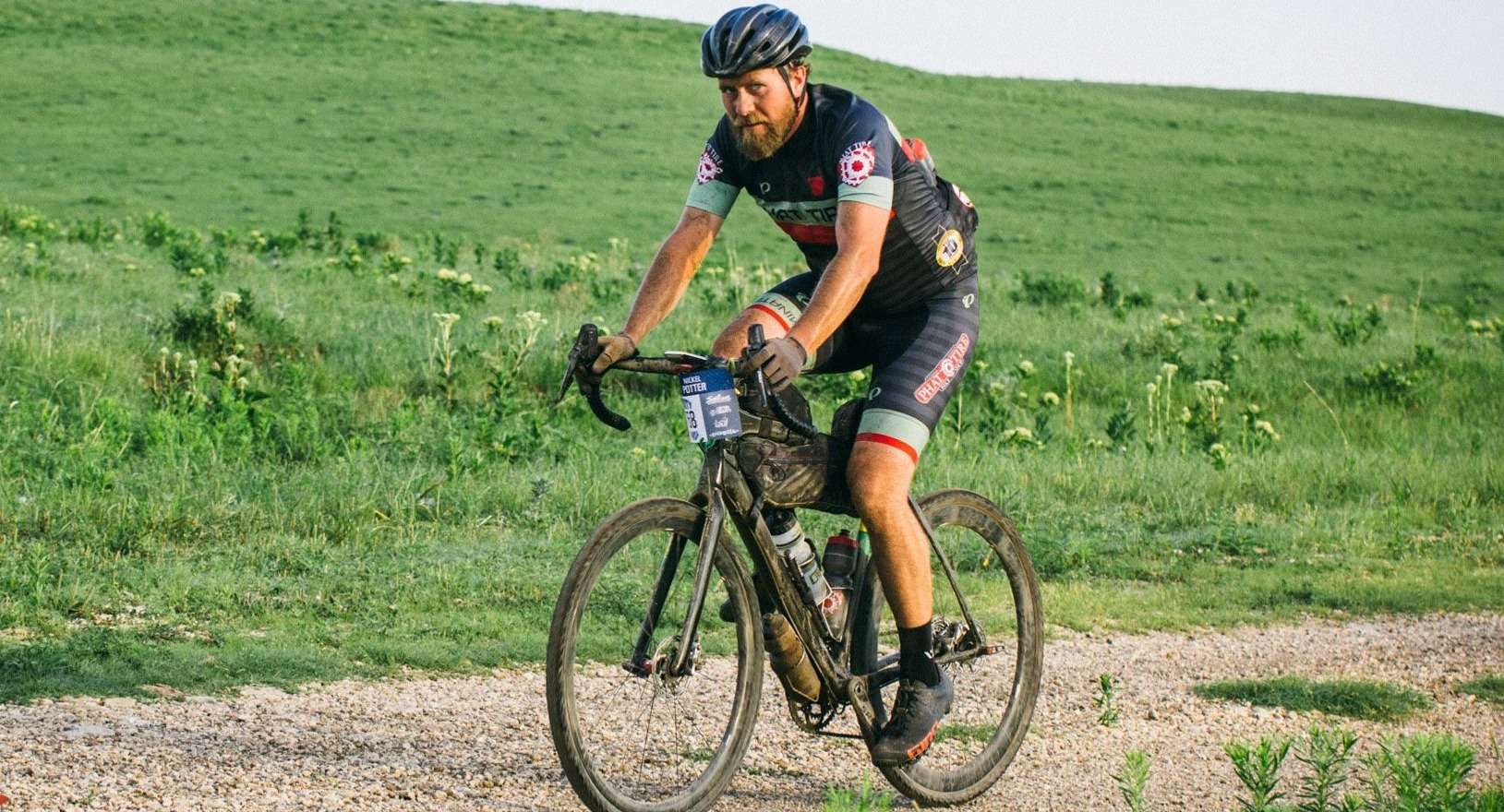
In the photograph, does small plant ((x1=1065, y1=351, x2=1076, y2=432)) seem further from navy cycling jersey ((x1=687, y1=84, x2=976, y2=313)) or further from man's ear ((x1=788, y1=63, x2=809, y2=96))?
man's ear ((x1=788, y1=63, x2=809, y2=96))

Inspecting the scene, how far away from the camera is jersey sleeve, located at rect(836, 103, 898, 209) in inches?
194

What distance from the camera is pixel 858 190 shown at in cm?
491

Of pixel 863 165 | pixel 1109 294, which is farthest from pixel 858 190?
pixel 1109 294

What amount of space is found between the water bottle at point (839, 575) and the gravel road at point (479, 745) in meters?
0.58

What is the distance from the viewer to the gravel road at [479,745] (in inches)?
192

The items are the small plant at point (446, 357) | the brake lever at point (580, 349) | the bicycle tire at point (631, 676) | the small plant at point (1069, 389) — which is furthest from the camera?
the small plant at point (1069, 389)

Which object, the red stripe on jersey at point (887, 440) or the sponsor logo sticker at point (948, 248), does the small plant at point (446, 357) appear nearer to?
the sponsor logo sticker at point (948, 248)

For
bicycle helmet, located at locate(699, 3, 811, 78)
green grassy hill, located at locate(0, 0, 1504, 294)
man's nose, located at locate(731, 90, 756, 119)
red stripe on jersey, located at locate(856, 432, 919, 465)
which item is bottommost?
green grassy hill, located at locate(0, 0, 1504, 294)

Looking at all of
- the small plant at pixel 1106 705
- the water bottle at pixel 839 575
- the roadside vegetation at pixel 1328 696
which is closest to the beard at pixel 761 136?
the water bottle at pixel 839 575

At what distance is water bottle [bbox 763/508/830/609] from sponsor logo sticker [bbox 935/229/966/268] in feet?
3.23

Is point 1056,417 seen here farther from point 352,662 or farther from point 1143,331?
point 352,662

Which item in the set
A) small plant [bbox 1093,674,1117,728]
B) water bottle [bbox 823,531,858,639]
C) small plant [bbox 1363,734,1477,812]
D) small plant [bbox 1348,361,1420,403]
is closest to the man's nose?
water bottle [bbox 823,531,858,639]

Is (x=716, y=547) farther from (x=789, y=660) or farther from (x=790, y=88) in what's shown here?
(x=790, y=88)

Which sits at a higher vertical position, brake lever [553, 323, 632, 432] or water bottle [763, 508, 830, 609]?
brake lever [553, 323, 632, 432]
